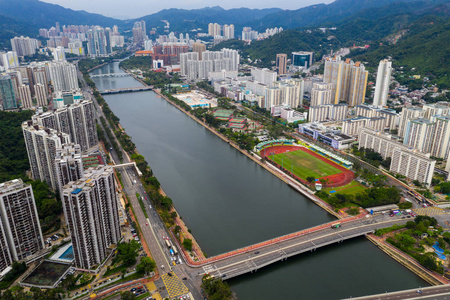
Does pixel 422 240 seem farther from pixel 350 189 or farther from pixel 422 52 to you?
pixel 422 52

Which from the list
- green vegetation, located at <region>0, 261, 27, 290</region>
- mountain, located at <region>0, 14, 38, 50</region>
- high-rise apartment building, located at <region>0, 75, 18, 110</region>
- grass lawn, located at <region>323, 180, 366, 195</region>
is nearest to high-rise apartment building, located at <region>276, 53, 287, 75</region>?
high-rise apartment building, located at <region>0, 75, 18, 110</region>

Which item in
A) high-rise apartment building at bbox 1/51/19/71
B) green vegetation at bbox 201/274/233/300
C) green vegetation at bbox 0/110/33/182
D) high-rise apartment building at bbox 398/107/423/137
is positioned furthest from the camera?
high-rise apartment building at bbox 1/51/19/71

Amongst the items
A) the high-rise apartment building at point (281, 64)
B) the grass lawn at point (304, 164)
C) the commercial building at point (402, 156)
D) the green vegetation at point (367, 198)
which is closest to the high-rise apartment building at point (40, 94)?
the grass lawn at point (304, 164)

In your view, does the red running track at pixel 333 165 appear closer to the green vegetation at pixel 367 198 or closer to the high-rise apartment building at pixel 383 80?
the green vegetation at pixel 367 198

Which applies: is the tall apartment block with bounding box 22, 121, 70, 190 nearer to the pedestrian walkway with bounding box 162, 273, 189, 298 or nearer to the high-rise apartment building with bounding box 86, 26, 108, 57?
the pedestrian walkway with bounding box 162, 273, 189, 298

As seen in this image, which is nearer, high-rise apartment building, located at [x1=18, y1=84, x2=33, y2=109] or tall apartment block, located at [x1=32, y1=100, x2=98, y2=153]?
tall apartment block, located at [x1=32, y1=100, x2=98, y2=153]

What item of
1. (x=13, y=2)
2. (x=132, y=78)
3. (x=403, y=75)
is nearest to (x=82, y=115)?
(x=132, y=78)
